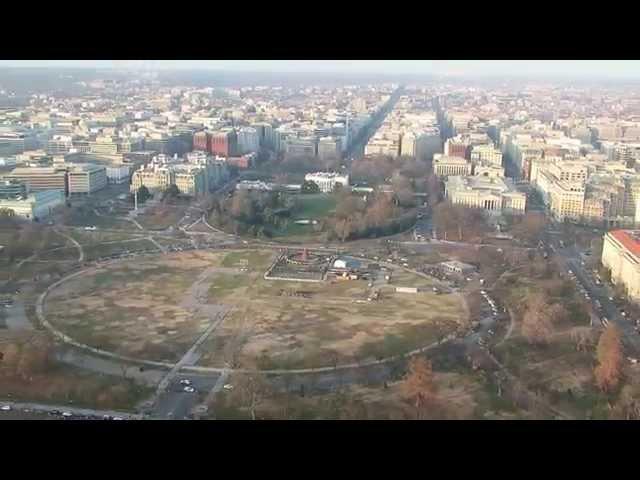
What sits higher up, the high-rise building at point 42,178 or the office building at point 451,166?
the office building at point 451,166

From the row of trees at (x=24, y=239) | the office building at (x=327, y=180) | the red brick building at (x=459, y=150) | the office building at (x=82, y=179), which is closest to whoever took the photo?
the row of trees at (x=24, y=239)

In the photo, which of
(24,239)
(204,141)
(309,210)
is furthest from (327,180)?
(24,239)

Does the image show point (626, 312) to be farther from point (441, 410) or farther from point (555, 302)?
point (441, 410)

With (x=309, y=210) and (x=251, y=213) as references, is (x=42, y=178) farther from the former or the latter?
(x=309, y=210)

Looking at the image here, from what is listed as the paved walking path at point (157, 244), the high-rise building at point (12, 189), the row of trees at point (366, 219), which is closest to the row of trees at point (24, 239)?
the paved walking path at point (157, 244)

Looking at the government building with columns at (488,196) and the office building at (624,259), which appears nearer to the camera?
the office building at (624,259)

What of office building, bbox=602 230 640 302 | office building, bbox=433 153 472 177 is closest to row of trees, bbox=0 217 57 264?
office building, bbox=602 230 640 302

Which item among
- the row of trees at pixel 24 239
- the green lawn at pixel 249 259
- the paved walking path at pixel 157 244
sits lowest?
the paved walking path at pixel 157 244

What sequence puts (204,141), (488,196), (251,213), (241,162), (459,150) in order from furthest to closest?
(204,141), (459,150), (241,162), (488,196), (251,213)

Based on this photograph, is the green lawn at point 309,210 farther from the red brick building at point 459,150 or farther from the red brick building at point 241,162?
the red brick building at point 459,150
